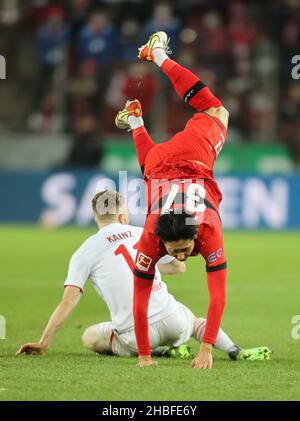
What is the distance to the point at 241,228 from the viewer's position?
61.3 ft

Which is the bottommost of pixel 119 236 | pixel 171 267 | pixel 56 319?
pixel 56 319

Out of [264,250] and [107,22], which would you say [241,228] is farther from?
[107,22]

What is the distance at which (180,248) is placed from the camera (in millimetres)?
6355

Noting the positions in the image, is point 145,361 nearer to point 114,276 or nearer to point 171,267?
point 114,276

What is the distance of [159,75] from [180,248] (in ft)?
41.2

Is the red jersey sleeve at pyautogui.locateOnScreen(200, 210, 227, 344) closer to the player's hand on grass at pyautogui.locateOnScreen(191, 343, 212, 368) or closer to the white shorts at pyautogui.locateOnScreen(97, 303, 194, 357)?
the player's hand on grass at pyautogui.locateOnScreen(191, 343, 212, 368)

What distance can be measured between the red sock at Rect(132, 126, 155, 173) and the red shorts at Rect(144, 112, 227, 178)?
0.56ft

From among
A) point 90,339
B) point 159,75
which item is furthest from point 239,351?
point 159,75

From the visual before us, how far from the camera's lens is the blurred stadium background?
18.6 meters

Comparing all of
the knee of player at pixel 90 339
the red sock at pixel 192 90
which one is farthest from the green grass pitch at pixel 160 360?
the red sock at pixel 192 90

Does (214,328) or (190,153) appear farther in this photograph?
(190,153)
